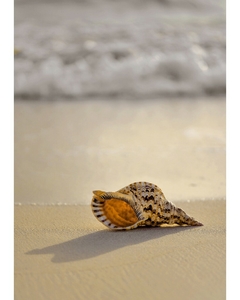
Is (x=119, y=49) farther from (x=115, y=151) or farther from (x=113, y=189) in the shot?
(x=113, y=189)

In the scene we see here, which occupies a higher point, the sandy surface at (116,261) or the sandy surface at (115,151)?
the sandy surface at (115,151)

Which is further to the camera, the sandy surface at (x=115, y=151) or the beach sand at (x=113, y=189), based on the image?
the sandy surface at (x=115, y=151)

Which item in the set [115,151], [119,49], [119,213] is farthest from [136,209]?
[119,49]

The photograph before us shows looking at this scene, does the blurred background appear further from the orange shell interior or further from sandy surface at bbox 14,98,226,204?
the orange shell interior

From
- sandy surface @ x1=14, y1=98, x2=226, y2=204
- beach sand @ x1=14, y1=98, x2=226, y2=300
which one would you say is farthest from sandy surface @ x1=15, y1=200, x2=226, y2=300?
sandy surface @ x1=14, y1=98, x2=226, y2=204

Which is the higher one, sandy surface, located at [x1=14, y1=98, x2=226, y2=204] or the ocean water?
the ocean water

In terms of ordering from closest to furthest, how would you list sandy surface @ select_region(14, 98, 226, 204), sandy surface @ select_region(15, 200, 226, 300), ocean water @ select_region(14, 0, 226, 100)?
1. sandy surface @ select_region(15, 200, 226, 300)
2. sandy surface @ select_region(14, 98, 226, 204)
3. ocean water @ select_region(14, 0, 226, 100)

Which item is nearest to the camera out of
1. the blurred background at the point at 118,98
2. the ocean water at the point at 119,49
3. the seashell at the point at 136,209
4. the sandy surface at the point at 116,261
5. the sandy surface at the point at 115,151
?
the sandy surface at the point at 116,261

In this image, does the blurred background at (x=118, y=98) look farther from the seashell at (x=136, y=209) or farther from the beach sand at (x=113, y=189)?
the seashell at (x=136, y=209)

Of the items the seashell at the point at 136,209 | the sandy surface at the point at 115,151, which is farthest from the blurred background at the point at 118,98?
the seashell at the point at 136,209
